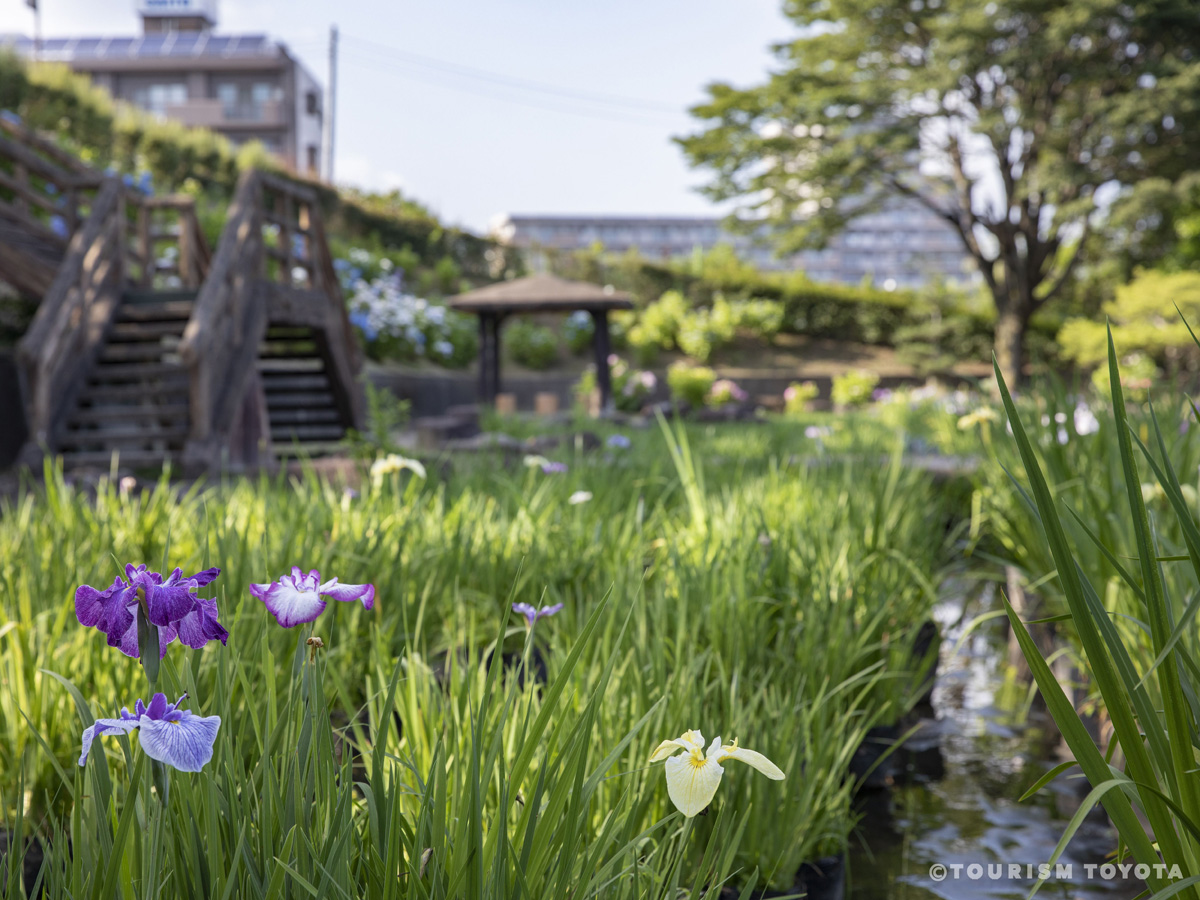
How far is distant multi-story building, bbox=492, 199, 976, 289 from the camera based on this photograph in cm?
7431

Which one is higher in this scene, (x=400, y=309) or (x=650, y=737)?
(x=400, y=309)

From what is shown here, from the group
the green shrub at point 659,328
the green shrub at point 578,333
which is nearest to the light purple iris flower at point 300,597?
the green shrub at point 578,333

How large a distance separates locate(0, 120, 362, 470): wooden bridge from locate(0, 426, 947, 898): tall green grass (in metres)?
2.48

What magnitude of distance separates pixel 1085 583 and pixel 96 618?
806 millimetres

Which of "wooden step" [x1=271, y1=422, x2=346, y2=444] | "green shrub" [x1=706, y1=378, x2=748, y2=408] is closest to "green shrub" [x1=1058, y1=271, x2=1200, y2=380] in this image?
"green shrub" [x1=706, y1=378, x2=748, y2=408]

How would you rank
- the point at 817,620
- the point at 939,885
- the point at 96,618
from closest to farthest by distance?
1. the point at 96,618
2. the point at 939,885
3. the point at 817,620

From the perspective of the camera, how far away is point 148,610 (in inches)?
A: 27.2

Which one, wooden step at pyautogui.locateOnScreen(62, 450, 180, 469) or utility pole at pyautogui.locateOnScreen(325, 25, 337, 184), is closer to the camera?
wooden step at pyautogui.locateOnScreen(62, 450, 180, 469)

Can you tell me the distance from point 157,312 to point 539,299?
4264 millimetres

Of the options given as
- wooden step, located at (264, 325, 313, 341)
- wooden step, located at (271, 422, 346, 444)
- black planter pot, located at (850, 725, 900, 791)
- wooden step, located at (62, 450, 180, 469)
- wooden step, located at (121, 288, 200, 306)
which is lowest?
black planter pot, located at (850, 725, 900, 791)

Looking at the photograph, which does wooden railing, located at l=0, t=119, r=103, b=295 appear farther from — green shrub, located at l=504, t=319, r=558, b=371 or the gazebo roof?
green shrub, located at l=504, t=319, r=558, b=371

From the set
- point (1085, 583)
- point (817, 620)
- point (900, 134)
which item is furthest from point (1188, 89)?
point (1085, 583)

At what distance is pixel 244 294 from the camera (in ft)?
20.3

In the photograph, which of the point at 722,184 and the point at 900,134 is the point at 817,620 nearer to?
the point at 900,134
